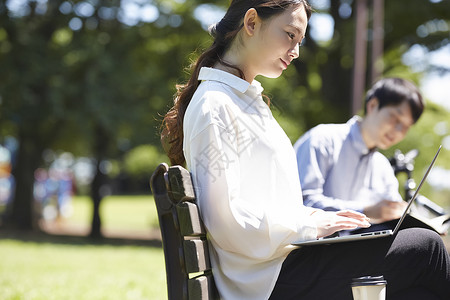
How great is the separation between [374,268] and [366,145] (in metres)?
1.81

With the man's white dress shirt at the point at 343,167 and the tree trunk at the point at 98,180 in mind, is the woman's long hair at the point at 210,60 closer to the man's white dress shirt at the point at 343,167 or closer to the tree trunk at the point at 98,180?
the man's white dress shirt at the point at 343,167

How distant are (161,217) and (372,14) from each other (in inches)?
507

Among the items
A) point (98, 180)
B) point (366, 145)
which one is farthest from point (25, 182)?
point (366, 145)

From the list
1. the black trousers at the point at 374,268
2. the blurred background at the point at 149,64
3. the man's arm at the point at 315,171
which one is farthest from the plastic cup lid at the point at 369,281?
the blurred background at the point at 149,64

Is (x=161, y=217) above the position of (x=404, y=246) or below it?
above

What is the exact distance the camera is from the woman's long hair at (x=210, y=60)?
2.18m

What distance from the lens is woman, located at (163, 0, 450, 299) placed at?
75.4 inches

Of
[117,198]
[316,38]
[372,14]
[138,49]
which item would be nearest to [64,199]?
[138,49]

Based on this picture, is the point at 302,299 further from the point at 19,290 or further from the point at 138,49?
the point at 138,49

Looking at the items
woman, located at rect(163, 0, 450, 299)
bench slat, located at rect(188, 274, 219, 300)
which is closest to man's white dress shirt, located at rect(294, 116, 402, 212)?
woman, located at rect(163, 0, 450, 299)

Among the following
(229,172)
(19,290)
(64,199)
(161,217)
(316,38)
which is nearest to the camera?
(229,172)

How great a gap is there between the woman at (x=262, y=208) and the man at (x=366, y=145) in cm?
136

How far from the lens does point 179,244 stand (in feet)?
6.50

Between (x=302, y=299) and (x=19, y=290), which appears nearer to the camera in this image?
(x=302, y=299)
